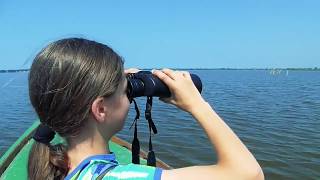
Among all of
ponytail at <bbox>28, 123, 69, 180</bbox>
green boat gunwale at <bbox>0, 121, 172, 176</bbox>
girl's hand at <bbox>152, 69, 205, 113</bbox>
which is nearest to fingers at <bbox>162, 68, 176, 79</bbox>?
girl's hand at <bbox>152, 69, 205, 113</bbox>

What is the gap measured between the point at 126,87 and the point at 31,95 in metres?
0.38

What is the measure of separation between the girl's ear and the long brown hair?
19mm

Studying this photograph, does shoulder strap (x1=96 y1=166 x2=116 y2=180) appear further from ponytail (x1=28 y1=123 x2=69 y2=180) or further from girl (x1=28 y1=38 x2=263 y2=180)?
ponytail (x1=28 y1=123 x2=69 y2=180)

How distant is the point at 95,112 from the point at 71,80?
0.16 metres

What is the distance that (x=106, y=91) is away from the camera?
1.72 m

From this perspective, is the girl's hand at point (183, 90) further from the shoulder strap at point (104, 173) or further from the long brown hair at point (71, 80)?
the shoulder strap at point (104, 173)

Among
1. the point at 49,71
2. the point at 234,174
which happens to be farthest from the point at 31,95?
the point at 234,174

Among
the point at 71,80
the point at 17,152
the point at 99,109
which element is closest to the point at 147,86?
the point at 99,109

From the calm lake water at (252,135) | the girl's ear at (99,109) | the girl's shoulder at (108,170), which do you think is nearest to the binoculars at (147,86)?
the girl's ear at (99,109)

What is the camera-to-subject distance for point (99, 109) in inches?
68.1

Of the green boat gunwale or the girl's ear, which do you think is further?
the green boat gunwale

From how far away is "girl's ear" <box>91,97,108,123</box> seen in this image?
5.60 ft

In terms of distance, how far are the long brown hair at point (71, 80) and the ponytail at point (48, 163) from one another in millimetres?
111

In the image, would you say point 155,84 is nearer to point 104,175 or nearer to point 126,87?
point 126,87
